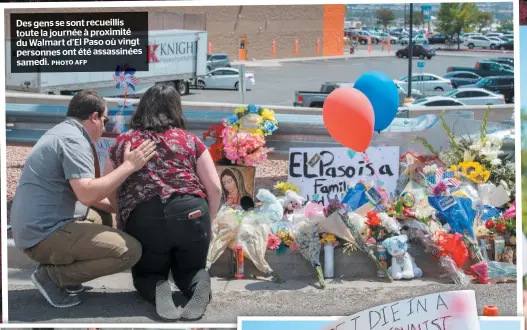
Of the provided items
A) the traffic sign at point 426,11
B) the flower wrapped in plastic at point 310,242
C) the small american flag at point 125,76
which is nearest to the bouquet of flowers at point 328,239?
the flower wrapped in plastic at point 310,242

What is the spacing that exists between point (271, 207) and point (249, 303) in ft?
2.06

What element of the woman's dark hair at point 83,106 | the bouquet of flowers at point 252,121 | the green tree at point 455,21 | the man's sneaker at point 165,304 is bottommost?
the man's sneaker at point 165,304

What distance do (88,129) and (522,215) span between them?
2134 millimetres

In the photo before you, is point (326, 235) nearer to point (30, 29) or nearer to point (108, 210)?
point (108, 210)

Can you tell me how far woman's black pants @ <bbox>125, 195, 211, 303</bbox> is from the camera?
395 centimetres

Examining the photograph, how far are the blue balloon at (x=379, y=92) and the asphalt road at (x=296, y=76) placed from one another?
957 cm

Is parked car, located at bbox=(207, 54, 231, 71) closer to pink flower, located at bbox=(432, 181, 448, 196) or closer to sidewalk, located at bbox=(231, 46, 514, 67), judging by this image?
sidewalk, located at bbox=(231, 46, 514, 67)

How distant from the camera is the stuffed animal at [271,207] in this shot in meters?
4.60

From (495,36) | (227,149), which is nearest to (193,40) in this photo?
(227,149)

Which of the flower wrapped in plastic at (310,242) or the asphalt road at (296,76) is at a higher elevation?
the asphalt road at (296,76)

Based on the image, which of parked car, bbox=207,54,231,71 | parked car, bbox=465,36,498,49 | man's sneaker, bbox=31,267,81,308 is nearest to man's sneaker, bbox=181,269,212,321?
man's sneaker, bbox=31,267,81,308

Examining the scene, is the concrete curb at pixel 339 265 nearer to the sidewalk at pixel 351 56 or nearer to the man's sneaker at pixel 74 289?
the man's sneaker at pixel 74 289

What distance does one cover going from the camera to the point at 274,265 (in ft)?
14.7

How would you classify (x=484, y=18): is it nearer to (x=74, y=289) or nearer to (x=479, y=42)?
(x=479, y=42)
